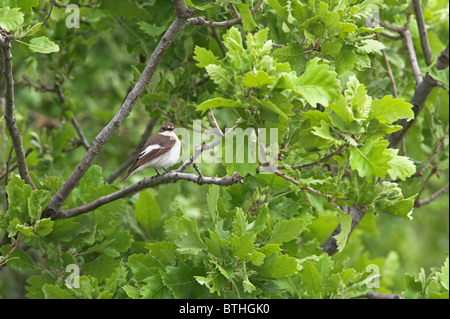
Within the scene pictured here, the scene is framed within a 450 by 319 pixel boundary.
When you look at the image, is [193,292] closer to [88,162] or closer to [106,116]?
[88,162]

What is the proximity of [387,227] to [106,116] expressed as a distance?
15.9 feet

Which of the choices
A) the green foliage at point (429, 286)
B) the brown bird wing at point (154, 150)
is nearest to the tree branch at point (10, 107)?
the brown bird wing at point (154, 150)

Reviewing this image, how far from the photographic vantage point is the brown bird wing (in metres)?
5.30

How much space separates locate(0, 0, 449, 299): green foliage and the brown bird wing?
1.09 ft

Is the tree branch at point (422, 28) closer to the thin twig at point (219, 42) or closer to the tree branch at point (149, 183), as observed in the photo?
the thin twig at point (219, 42)

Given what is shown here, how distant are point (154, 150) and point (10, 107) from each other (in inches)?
77.8

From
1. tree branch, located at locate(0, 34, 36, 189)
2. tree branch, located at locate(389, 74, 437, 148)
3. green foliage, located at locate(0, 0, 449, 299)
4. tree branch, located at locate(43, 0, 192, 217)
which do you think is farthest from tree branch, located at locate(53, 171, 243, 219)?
tree branch, located at locate(389, 74, 437, 148)

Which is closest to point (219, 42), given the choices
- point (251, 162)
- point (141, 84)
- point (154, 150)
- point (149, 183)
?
point (154, 150)

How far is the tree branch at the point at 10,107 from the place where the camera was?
3.34m

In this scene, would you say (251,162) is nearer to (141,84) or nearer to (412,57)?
(141,84)

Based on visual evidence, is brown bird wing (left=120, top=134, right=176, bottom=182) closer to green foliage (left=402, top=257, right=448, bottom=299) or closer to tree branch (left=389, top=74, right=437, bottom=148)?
tree branch (left=389, top=74, right=437, bottom=148)

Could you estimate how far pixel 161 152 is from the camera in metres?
5.45

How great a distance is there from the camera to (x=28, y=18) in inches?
148

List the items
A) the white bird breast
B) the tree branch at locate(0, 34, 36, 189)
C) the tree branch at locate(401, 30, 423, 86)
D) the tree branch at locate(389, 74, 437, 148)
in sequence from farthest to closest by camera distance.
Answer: the white bird breast < the tree branch at locate(401, 30, 423, 86) < the tree branch at locate(389, 74, 437, 148) < the tree branch at locate(0, 34, 36, 189)
